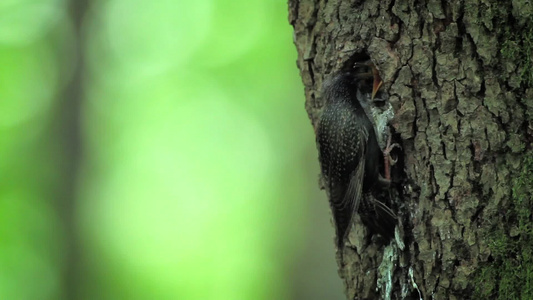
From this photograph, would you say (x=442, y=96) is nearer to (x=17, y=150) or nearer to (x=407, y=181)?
(x=407, y=181)

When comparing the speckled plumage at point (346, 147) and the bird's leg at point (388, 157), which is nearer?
the bird's leg at point (388, 157)

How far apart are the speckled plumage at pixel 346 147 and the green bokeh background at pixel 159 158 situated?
5.07 metres

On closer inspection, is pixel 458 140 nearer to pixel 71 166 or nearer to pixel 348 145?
pixel 348 145

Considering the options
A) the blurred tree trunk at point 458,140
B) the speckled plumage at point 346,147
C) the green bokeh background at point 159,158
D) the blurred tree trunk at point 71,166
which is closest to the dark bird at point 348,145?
the speckled plumage at point 346,147

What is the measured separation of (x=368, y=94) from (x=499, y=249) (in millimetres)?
1168

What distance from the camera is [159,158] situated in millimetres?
12922

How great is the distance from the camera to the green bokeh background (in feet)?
32.6

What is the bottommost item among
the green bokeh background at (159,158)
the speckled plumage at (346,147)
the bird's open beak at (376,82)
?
the green bokeh background at (159,158)

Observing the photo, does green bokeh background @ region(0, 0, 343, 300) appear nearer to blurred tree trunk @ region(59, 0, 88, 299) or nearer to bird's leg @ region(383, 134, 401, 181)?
blurred tree trunk @ region(59, 0, 88, 299)

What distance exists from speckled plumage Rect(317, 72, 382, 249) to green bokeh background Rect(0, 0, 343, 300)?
16.6ft

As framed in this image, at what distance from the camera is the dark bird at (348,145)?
326 cm

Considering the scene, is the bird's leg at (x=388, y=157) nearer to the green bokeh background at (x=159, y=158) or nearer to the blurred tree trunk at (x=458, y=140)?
the blurred tree trunk at (x=458, y=140)

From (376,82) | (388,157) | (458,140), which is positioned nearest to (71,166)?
(376,82)

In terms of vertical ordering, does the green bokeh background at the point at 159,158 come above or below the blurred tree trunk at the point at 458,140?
below
